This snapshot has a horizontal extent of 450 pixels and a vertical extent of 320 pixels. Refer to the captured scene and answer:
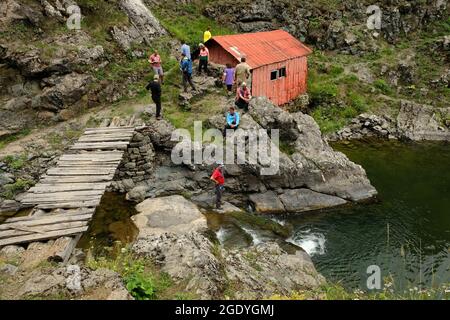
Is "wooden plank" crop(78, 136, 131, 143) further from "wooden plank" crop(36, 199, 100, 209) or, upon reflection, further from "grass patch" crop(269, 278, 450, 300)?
"grass patch" crop(269, 278, 450, 300)

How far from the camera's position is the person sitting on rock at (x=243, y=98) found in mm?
25125

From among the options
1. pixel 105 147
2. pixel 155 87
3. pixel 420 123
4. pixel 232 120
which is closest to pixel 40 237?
pixel 105 147

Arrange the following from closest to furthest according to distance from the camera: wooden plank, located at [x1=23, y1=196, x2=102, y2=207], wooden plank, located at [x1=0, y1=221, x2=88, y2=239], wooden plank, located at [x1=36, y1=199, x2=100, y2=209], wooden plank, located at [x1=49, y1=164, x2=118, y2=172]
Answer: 1. wooden plank, located at [x1=0, y1=221, x2=88, y2=239]
2. wooden plank, located at [x1=36, y1=199, x2=100, y2=209]
3. wooden plank, located at [x1=23, y1=196, x2=102, y2=207]
4. wooden plank, located at [x1=49, y1=164, x2=118, y2=172]

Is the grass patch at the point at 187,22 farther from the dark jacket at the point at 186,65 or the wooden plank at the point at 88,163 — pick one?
the wooden plank at the point at 88,163

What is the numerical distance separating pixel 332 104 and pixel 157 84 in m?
19.8

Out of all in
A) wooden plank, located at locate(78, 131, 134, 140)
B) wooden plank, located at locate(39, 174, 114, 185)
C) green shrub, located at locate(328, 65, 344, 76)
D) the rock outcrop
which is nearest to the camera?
the rock outcrop

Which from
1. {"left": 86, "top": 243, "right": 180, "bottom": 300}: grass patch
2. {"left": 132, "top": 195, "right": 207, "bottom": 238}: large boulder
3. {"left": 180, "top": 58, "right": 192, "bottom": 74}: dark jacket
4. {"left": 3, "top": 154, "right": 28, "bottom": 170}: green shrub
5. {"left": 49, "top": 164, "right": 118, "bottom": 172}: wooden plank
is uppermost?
{"left": 180, "top": 58, "right": 192, "bottom": 74}: dark jacket

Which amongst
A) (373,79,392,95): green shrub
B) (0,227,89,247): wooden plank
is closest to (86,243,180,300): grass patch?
(0,227,89,247): wooden plank

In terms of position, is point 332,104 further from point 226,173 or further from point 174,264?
point 174,264

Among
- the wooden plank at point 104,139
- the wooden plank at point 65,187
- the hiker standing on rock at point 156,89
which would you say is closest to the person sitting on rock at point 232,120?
the hiker standing on rock at point 156,89

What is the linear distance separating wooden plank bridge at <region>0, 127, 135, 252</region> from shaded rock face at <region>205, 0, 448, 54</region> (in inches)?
935

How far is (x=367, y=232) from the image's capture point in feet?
68.9

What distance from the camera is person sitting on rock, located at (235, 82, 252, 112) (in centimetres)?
2512

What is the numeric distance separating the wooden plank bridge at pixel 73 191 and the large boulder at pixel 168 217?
2708 mm
